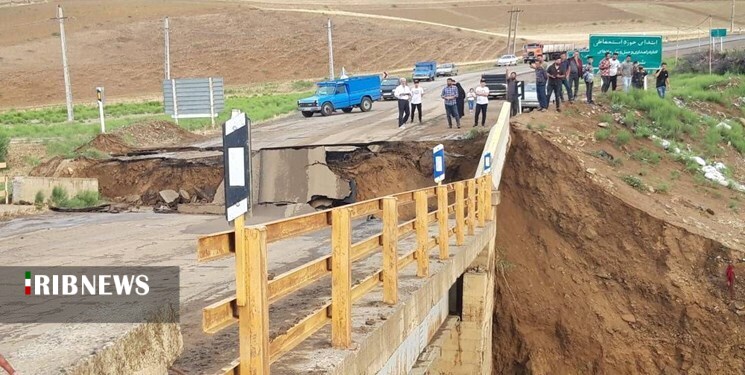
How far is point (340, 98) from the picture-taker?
3644 centimetres

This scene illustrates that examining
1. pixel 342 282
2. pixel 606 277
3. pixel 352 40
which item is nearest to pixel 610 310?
pixel 606 277

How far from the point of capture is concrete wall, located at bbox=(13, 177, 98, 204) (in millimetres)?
20422

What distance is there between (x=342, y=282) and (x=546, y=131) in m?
17.5

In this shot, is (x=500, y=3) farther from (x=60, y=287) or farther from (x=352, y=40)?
(x=60, y=287)

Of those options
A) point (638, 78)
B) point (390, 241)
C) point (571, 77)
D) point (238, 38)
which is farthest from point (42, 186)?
point (238, 38)

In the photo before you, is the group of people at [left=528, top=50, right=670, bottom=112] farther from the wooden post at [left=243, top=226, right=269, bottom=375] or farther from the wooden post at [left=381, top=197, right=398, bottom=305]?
A: the wooden post at [left=243, top=226, right=269, bottom=375]

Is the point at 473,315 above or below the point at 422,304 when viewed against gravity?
below

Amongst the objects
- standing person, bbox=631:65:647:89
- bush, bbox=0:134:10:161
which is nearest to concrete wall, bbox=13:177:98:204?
bush, bbox=0:134:10:161

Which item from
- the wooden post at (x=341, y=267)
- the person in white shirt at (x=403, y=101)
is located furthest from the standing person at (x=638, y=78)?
the wooden post at (x=341, y=267)

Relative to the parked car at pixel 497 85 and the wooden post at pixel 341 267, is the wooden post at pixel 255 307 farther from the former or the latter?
the parked car at pixel 497 85

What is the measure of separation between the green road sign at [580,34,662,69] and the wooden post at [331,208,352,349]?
1312 inches

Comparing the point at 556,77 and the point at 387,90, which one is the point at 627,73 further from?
the point at 387,90

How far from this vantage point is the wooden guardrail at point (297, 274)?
451 centimetres

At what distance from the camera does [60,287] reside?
10.4m
